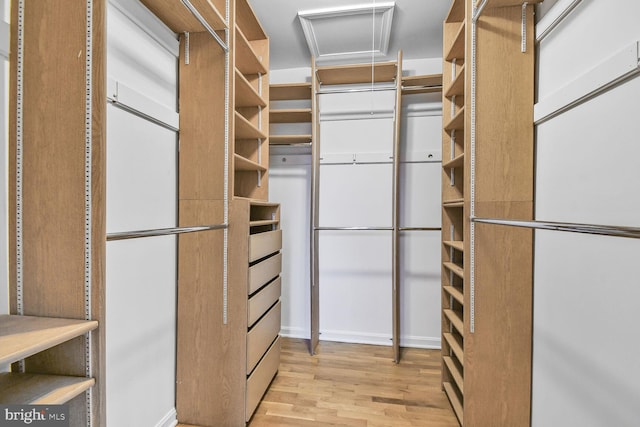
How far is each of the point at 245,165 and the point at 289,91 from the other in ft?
3.28

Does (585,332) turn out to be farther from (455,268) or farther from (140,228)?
(140,228)

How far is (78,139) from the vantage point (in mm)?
801

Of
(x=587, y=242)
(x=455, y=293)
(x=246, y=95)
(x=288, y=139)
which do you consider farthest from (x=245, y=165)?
(x=587, y=242)

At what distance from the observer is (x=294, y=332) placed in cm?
276

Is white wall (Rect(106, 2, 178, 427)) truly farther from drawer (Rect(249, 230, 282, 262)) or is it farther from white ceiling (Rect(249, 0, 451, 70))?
white ceiling (Rect(249, 0, 451, 70))

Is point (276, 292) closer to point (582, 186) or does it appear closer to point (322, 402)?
point (322, 402)

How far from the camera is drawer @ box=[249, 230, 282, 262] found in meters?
1.61

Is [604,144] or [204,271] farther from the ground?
[604,144]

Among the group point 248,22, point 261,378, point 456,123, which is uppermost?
point 248,22

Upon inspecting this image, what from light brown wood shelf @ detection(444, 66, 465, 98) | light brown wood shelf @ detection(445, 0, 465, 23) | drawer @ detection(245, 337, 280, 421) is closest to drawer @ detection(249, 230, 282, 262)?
drawer @ detection(245, 337, 280, 421)

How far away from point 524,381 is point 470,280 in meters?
0.53

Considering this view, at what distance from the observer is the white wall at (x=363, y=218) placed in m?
2.58

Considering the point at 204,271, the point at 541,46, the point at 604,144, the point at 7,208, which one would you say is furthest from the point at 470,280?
the point at 7,208

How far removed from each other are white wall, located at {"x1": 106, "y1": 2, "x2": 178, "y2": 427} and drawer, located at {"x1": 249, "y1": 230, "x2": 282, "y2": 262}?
1.43 ft
